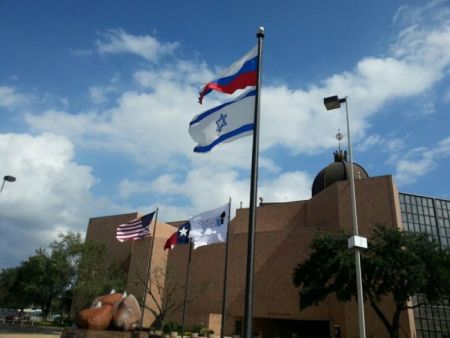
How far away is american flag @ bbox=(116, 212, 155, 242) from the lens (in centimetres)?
3366

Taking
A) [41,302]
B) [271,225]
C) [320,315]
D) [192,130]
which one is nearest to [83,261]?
[41,302]

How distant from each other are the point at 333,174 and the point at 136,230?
30.5m

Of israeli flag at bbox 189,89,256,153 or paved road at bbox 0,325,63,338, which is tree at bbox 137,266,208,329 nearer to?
paved road at bbox 0,325,63,338

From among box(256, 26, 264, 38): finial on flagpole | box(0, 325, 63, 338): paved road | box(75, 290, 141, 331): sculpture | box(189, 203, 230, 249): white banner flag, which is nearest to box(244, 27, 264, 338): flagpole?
box(256, 26, 264, 38): finial on flagpole

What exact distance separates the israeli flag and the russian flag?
400mm

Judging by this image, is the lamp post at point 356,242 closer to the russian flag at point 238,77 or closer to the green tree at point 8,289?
the russian flag at point 238,77

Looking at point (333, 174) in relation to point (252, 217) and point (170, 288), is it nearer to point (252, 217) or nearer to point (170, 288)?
point (170, 288)

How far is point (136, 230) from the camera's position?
34.7 metres

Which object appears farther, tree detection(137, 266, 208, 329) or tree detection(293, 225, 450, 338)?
tree detection(137, 266, 208, 329)

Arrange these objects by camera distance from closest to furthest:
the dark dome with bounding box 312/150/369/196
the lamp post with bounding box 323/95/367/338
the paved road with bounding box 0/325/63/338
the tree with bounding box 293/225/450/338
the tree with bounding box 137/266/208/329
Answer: the lamp post with bounding box 323/95/367/338 → the paved road with bounding box 0/325/63/338 → the tree with bounding box 293/225/450/338 → the tree with bounding box 137/266/208/329 → the dark dome with bounding box 312/150/369/196

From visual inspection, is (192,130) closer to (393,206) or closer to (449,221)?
(393,206)

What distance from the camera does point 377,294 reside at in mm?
30859

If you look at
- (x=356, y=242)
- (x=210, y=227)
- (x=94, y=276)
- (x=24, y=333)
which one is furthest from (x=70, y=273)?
(x=356, y=242)

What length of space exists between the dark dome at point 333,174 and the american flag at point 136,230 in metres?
29.1
